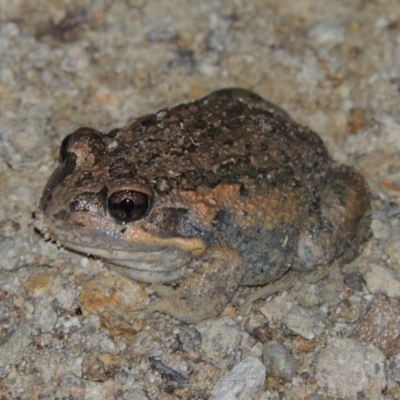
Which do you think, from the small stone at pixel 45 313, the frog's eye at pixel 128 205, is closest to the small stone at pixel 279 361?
the frog's eye at pixel 128 205

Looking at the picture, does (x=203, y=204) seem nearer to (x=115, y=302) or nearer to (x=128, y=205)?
(x=128, y=205)

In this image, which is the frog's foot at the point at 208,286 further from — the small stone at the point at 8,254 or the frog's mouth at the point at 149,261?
the small stone at the point at 8,254

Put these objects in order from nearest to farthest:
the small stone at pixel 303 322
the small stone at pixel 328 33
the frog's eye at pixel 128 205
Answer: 1. the frog's eye at pixel 128 205
2. the small stone at pixel 303 322
3. the small stone at pixel 328 33

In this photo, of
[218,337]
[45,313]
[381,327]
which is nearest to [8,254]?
[45,313]

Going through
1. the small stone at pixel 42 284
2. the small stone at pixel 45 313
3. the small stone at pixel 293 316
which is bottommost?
A: the small stone at pixel 45 313

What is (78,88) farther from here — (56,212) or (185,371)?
(185,371)

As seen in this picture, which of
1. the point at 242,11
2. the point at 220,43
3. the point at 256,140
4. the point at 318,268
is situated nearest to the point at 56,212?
the point at 256,140
